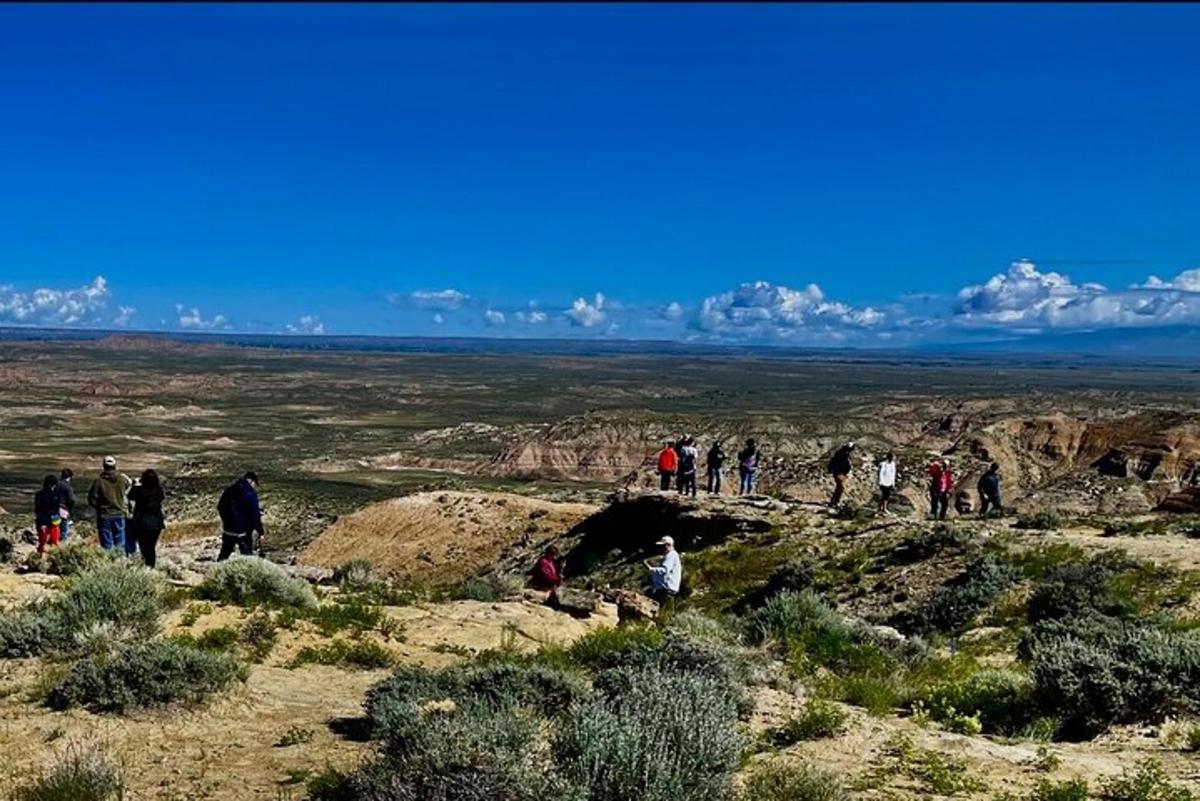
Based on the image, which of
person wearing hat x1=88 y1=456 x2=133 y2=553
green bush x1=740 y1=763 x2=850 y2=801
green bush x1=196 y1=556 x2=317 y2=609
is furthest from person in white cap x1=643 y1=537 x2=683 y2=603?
Result: person wearing hat x1=88 y1=456 x2=133 y2=553

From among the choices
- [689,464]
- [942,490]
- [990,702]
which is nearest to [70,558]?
[990,702]

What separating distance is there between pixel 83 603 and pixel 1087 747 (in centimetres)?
954

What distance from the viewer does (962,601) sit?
679 inches

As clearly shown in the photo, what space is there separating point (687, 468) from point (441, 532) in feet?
35.1

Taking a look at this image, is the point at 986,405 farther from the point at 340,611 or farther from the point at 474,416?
the point at 340,611

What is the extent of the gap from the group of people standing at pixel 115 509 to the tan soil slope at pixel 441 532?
13035 mm

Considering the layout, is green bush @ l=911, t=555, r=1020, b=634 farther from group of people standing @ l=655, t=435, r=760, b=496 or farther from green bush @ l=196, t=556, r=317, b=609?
green bush @ l=196, t=556, r=317, b=609

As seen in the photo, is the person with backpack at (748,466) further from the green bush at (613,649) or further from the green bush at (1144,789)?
the green bush at (1144,789)

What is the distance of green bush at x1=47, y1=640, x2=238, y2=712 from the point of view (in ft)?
26.9

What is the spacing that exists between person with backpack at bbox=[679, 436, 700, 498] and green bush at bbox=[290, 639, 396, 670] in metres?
17.3

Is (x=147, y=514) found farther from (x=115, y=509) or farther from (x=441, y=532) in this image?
(x=441, y=532)

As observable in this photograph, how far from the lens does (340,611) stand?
12312 mm

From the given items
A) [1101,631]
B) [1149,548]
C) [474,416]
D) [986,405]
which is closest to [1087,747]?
[1101,631]

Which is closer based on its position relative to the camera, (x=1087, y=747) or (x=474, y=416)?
(x=1087, y=747)
